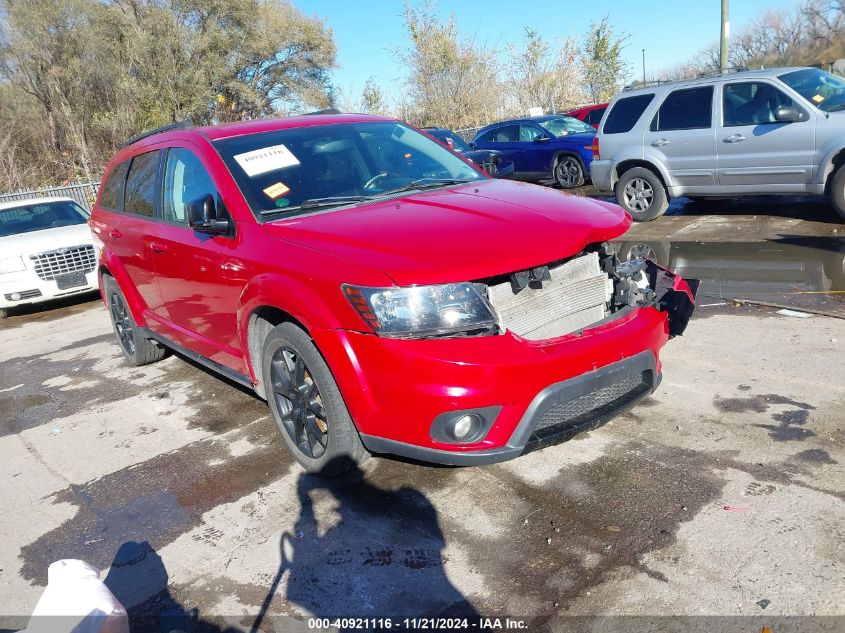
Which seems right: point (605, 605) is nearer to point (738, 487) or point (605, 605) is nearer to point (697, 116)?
point (738, 487)

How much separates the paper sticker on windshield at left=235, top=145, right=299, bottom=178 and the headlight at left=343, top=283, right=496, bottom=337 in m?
1.36

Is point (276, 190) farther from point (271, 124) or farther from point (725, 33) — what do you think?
point (725, 33)

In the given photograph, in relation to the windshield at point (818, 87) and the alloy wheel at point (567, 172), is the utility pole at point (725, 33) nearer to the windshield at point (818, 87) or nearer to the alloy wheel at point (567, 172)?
the alloy wheel at point (567, 172)

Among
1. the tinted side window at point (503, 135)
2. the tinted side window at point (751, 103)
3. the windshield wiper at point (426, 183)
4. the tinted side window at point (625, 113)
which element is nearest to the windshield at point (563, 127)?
the tinted side window at point (503, 135)

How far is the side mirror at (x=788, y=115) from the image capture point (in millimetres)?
7906

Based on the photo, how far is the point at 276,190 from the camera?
380 cm

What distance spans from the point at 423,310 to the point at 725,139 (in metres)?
7.13

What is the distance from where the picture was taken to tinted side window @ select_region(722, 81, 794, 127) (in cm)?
823

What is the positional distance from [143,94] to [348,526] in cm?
2665

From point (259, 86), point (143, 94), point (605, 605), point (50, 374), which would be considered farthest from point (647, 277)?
point (259, 86)

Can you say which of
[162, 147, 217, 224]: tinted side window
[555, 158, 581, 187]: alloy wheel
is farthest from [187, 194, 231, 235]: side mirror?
[555, 158, 581, 187]: alloy wheel

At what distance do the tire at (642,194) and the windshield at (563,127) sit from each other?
5572 mm

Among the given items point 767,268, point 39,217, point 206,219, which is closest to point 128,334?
point 206,219

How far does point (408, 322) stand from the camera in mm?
2879
